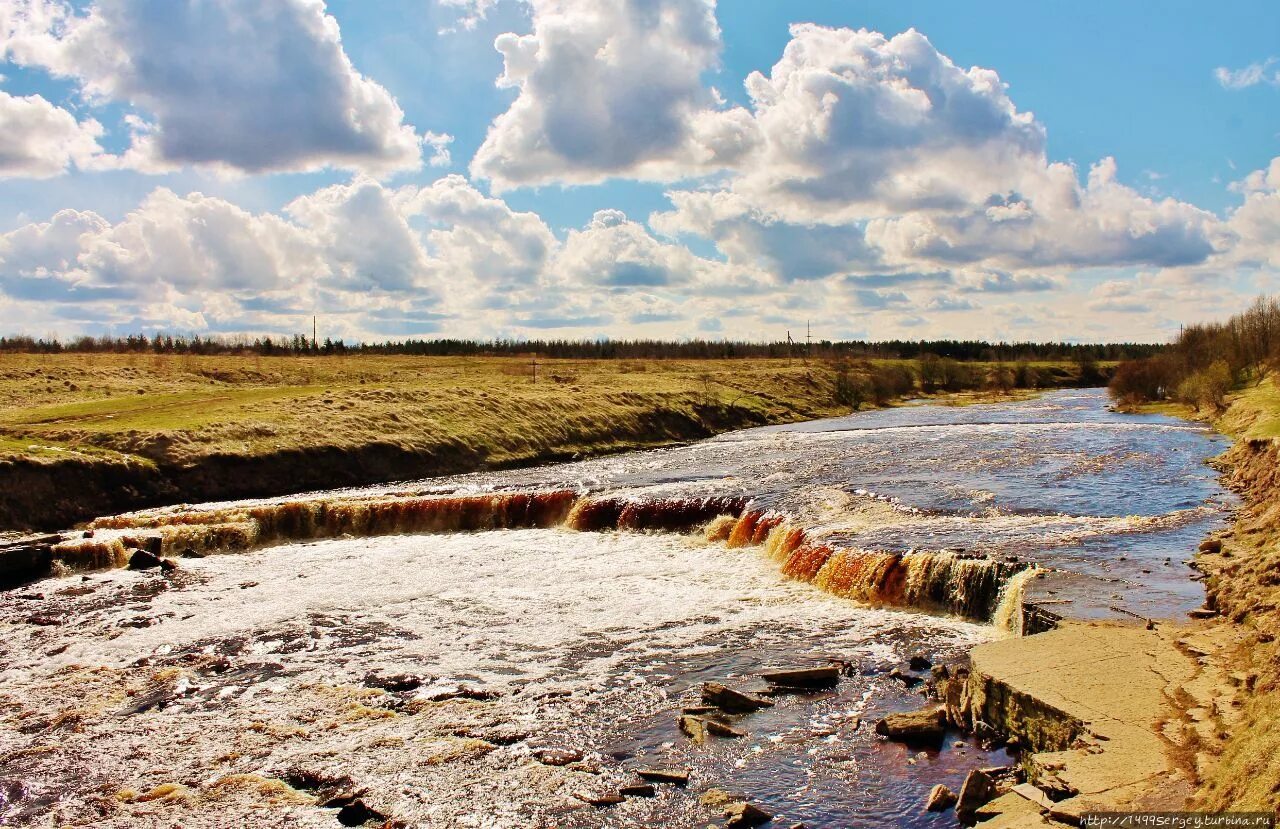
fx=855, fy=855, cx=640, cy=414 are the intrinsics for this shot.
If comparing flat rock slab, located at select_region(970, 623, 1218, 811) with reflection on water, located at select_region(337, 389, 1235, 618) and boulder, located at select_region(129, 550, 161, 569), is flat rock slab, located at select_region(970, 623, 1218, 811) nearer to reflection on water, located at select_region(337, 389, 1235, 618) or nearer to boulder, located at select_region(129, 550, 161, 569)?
reflection on water, located at select_region(337, 389, 1235, 618)

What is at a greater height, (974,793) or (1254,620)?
(1254,620)

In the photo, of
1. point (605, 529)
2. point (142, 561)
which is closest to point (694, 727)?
point (605, 529)

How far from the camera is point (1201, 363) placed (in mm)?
79812

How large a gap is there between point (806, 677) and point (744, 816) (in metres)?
4.92

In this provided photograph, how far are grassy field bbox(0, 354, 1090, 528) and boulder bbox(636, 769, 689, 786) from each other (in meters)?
29.9

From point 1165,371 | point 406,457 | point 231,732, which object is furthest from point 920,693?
point 1165,371

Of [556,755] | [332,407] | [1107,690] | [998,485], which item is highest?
[332,407]

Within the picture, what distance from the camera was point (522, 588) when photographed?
24.5 meters

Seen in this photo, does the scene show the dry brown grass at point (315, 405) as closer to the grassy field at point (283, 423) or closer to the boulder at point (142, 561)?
the grassy field at point (283, 423)

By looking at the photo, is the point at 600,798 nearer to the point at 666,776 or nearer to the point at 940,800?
the point at 666,776

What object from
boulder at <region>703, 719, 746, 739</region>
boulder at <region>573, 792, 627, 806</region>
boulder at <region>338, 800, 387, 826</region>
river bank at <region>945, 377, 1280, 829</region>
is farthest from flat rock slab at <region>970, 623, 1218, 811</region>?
boulder at <region>338, 800, 387, 826</region>

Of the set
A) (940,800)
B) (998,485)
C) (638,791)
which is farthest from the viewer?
(998,485)

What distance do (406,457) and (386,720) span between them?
32032 mm

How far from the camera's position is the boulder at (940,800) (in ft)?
36.3
